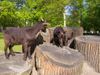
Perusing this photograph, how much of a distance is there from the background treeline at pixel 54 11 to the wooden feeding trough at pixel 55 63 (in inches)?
939

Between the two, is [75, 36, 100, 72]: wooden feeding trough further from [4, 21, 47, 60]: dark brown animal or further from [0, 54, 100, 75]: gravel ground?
[4, 21, 47, 60]: dark brown animal

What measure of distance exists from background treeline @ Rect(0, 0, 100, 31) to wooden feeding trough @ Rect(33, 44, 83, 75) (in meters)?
23.8

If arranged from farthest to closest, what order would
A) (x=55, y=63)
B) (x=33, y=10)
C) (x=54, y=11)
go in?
(x=54, y=11) < (x=33, y=10) < (x=55, y=63)

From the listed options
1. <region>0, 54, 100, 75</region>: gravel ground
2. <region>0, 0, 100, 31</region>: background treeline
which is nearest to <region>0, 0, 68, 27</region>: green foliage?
<region>0, 0, 100, 31</region>: background treeline

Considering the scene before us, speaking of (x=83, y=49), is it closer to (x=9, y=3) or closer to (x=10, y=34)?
(x=10, y=34)

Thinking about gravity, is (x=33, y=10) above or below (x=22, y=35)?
below

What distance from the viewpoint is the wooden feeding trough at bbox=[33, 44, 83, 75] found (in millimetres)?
5699

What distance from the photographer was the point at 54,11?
103 feet

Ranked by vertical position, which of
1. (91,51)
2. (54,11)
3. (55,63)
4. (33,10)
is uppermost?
(55,63)

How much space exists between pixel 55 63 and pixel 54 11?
25865 mm

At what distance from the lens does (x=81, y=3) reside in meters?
31.0

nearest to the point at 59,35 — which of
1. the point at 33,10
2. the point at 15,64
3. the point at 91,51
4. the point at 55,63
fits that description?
the point at 91,51

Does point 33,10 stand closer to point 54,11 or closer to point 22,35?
point 54,11

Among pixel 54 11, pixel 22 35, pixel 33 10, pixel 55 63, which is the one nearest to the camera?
pixel 55 63
